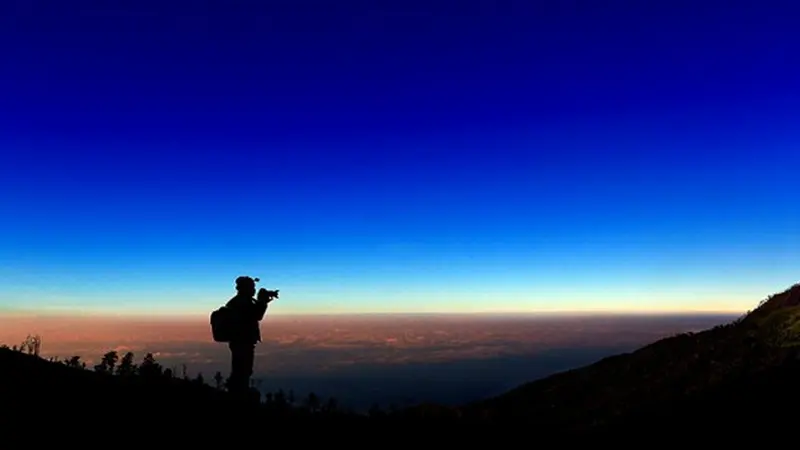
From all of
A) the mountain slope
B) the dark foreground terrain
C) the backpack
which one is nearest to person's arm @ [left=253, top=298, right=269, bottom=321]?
the backpack

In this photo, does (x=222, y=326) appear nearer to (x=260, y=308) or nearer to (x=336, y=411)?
(x=260, y=308)

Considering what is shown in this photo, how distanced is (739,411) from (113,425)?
20.2 meters

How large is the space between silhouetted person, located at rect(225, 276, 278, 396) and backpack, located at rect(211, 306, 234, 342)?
0.17ft

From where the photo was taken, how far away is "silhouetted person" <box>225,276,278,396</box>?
24391mm

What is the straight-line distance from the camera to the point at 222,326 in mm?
24375

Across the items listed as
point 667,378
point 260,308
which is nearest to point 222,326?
point 260,308

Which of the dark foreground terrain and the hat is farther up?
the hat

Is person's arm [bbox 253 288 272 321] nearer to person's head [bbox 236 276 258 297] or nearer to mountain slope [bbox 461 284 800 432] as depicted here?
person's head [bbox 236 276 258 297]

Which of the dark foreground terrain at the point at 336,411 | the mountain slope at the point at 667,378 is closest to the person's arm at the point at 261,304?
the dark foreground terrain at the point at 336,411

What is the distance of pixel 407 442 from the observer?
59.9ft

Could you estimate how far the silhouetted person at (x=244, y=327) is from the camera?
24.4 metres

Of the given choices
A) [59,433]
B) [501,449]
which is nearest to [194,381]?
[59,433]

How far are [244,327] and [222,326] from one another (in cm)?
83

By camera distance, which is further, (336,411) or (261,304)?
(261,304)
